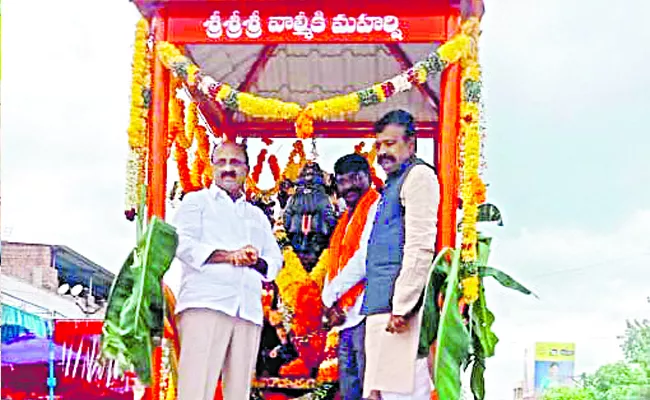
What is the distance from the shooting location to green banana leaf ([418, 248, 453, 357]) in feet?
17.4

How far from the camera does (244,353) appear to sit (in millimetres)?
5602

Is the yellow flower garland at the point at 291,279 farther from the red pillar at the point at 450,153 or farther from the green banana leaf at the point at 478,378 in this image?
the green banana leaf at the point at 478,378

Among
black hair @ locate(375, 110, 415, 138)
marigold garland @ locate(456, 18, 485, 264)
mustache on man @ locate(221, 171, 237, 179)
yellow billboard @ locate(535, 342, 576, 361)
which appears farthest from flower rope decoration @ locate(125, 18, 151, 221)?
yellow billboard @ locate(535, 342, 576, 361)

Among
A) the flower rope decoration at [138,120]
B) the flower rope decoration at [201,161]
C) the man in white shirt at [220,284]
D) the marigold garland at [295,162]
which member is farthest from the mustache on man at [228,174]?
the marigold garland at [295,162]

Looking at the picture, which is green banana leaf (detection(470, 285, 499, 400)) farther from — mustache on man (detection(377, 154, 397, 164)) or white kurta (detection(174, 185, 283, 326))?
white kurta (detection(174, 185, 283, 326))

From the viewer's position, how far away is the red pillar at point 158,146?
20.2ft

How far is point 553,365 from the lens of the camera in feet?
99.0

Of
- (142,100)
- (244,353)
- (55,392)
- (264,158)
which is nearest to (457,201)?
(244,353)

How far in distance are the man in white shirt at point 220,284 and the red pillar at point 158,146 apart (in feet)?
1.55

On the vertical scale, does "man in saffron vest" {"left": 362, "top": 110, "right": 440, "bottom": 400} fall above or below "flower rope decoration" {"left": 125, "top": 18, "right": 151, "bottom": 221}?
below

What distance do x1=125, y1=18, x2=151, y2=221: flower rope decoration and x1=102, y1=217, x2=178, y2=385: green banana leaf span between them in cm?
51

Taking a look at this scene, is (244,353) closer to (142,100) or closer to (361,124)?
(142,100)

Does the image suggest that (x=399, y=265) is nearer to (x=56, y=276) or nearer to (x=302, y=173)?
(x=302, y=173)

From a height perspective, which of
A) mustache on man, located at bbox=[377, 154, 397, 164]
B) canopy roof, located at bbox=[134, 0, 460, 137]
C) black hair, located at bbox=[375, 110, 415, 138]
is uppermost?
canopy roof, located at bbox=[134, 0, 460, 137]
